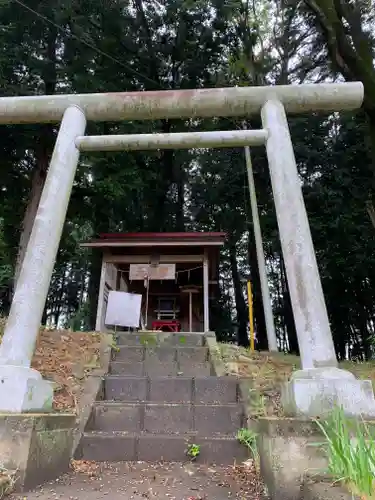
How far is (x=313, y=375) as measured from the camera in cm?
254

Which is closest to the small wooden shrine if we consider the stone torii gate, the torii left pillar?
the stone torii gate

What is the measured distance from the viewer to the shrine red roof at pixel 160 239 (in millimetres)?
9328

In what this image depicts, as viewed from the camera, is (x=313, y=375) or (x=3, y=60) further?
(x=3, y=60)

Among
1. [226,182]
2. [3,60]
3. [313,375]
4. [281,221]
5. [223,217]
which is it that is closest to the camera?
[313,375]

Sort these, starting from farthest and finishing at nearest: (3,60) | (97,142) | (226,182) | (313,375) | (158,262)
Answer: (226,182), (158,262), (3,60), (97,142), (313,375)

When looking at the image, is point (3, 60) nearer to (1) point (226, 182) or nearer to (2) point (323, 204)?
(1) point (226, 182)

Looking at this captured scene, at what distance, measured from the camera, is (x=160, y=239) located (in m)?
9.51

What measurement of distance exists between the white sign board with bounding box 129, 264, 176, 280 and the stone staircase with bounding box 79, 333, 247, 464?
4.81 m

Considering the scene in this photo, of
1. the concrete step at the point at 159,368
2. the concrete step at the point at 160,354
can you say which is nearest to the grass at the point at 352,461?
the concrete step at the point at 159,368

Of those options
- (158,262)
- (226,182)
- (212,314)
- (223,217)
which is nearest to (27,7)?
(158,262)

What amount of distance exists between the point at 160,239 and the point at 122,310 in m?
1.95

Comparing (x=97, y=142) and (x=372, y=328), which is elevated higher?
(x=372, y=328)

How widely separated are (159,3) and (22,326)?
14.4 meters

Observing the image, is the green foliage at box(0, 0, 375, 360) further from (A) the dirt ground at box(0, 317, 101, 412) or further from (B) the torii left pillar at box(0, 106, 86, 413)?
(B) the torii left pillar at box(0, 106, 86, 413)
